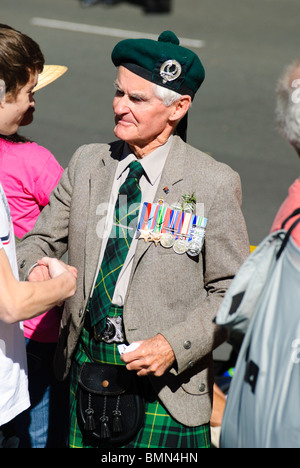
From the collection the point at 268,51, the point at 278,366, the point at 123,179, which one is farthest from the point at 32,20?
the point at 278,366

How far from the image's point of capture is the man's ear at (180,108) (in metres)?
2.84

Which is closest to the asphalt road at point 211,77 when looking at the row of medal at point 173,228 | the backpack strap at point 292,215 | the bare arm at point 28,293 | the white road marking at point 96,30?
the white road marking at point 96,30

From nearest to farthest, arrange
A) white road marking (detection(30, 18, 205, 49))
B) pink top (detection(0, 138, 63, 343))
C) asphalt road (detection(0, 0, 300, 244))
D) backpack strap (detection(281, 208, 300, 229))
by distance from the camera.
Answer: backpack strap (detection(281, 208, 300, 229)) < pink top (detection(0, 138, 63, 343)) < asphalt road (detection(0, 0, 300, 244)) < white road marking (detection(30, 18, 205, 49))

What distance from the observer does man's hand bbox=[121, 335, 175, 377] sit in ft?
8.54

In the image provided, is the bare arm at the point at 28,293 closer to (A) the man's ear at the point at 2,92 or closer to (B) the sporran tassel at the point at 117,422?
(B) the sporran tassel at the point at 117,422

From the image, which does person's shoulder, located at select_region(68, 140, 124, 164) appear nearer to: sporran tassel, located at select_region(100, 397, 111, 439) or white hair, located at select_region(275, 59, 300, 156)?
white hair, located at select_region(275, 59, 300, 156)

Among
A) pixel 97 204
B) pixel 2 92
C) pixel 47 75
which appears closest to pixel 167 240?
Result: pixel 97 204

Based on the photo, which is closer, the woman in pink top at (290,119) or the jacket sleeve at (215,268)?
the woman in pink top at (290,119)

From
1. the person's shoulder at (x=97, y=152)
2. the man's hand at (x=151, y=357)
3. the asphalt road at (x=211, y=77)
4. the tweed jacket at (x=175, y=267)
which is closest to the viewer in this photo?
the man's hand at (x=151, y=357)

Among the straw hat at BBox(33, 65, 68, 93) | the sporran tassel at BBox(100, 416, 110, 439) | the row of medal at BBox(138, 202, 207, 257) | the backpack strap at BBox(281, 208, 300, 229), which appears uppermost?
the straw hat at BBox(33, 65, 68, 93)

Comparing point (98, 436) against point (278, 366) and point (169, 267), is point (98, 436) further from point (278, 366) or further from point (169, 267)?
point (278, 366)

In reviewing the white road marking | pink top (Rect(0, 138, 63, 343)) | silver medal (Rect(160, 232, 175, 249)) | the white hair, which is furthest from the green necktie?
the white road marking

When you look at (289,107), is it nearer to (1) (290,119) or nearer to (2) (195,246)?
(1) (290,119)
